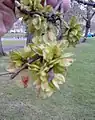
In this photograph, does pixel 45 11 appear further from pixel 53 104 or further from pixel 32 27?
pixel 53 104

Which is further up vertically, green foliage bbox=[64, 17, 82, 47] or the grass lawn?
green foliage bbox=[64, 17, 82, 47]

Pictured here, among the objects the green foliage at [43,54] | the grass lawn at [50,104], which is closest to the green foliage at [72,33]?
the green foliage at [43,54]

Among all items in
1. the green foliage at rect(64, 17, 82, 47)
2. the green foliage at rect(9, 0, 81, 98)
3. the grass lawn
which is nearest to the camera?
the green foliage at rect(9, 0, 81, 98)

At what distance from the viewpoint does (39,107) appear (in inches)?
181

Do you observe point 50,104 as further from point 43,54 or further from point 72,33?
point 43,54

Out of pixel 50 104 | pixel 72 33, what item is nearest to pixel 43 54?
pixel 72 33

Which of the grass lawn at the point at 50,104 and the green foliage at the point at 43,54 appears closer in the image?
the green foliage at the point at 43,54

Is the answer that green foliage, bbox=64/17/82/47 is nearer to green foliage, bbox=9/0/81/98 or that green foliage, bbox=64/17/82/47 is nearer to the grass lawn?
green foliage, bbox=9/0/81/98

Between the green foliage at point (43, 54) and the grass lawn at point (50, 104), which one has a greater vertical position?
the green foliage at point (43, 54)

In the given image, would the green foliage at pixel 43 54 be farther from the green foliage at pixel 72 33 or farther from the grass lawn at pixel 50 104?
the grass lawn at pixel 50 104

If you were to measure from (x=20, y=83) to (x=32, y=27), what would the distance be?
0.10 m

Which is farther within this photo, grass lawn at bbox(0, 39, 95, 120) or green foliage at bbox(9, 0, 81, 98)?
grass lawn at bbox(0, 39, 95, 120)

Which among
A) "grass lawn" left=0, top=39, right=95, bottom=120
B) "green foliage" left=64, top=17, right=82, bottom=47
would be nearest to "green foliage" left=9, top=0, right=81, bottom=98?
"green foliage" left=64, top=17, right=82, bottom=47

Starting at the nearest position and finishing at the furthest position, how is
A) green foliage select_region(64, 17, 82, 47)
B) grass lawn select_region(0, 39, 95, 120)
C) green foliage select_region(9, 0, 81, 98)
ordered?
green foliage select_region(9, 0, 81, 98) → green foliage select_region(64, 17, 82, 47) → grass lawn select_region(0, 39, 95, 120)
